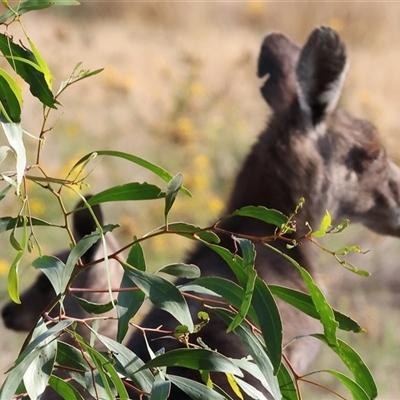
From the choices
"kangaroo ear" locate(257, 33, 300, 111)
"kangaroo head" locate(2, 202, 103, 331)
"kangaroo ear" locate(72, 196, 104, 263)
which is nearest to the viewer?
"kangaroo ear" locate(72, 196, 104, 263)

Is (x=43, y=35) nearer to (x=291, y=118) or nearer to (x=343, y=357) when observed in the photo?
(x=291, y=118)

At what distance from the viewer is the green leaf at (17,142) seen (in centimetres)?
85

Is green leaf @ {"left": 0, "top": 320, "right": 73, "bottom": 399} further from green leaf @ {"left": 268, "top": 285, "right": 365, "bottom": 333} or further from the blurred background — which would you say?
the blurred background

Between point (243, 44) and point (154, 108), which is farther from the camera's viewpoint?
point (243, 44)

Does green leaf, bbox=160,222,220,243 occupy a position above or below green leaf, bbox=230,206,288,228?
below

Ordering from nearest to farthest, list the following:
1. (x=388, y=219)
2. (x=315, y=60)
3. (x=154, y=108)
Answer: (x=315, y=60) < (x=388, y=219) < (x=154, y=108)

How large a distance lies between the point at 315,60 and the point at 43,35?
116 inches

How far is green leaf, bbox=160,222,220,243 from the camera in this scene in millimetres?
882

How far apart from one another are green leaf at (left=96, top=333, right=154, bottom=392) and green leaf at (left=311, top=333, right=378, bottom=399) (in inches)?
A: 8.1

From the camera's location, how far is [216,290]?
3.11 ft

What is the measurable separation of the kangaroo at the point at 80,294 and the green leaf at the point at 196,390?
108cm

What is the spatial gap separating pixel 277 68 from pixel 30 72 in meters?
1.90

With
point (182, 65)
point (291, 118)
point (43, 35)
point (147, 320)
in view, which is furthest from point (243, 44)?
point (147, 320)

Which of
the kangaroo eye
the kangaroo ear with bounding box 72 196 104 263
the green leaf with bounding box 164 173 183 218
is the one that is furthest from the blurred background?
the green leaf with bounding box 164 173 183 218
